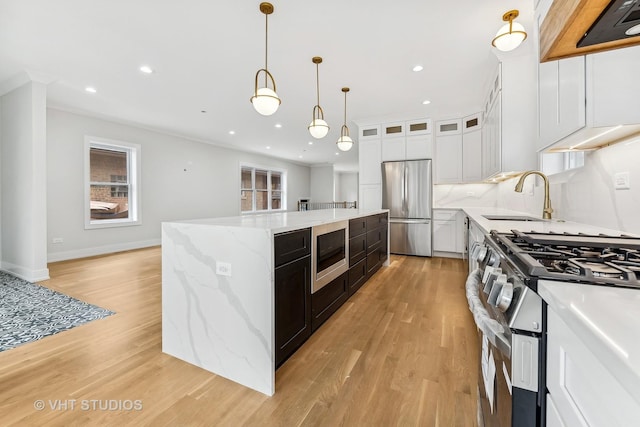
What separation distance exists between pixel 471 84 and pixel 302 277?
12.3 ft

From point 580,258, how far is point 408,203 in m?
4.29

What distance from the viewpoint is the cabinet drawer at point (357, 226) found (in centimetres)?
284

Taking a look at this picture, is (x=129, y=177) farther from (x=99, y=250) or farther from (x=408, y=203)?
(x=408, y=203)

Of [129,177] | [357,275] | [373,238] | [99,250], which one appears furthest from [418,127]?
[99,250]

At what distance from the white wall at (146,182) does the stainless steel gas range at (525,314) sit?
6.31m

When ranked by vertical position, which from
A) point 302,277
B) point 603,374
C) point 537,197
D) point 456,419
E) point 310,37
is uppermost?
point 310,37

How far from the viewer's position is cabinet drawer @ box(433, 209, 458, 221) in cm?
490

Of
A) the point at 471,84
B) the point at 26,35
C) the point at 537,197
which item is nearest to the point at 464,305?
the point at 537,197

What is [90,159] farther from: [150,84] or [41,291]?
[41,291]

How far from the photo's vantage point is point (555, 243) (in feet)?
3.54

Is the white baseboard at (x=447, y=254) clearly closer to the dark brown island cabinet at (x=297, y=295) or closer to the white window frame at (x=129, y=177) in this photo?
the dark brown island cabinet at (x=297, y=295)

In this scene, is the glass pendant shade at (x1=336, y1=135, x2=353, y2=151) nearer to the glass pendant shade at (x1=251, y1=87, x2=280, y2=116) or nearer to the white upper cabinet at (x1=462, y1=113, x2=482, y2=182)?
the glass pendant shade at (x1=251, y1=87, x2=280, y2=116)

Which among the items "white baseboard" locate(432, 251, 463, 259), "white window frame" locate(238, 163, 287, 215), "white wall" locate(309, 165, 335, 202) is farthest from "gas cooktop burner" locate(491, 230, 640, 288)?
"white wall" locate(309, 165, 335, 202)

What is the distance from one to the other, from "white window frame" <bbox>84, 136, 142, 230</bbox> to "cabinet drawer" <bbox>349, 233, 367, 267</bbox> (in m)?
5.10
